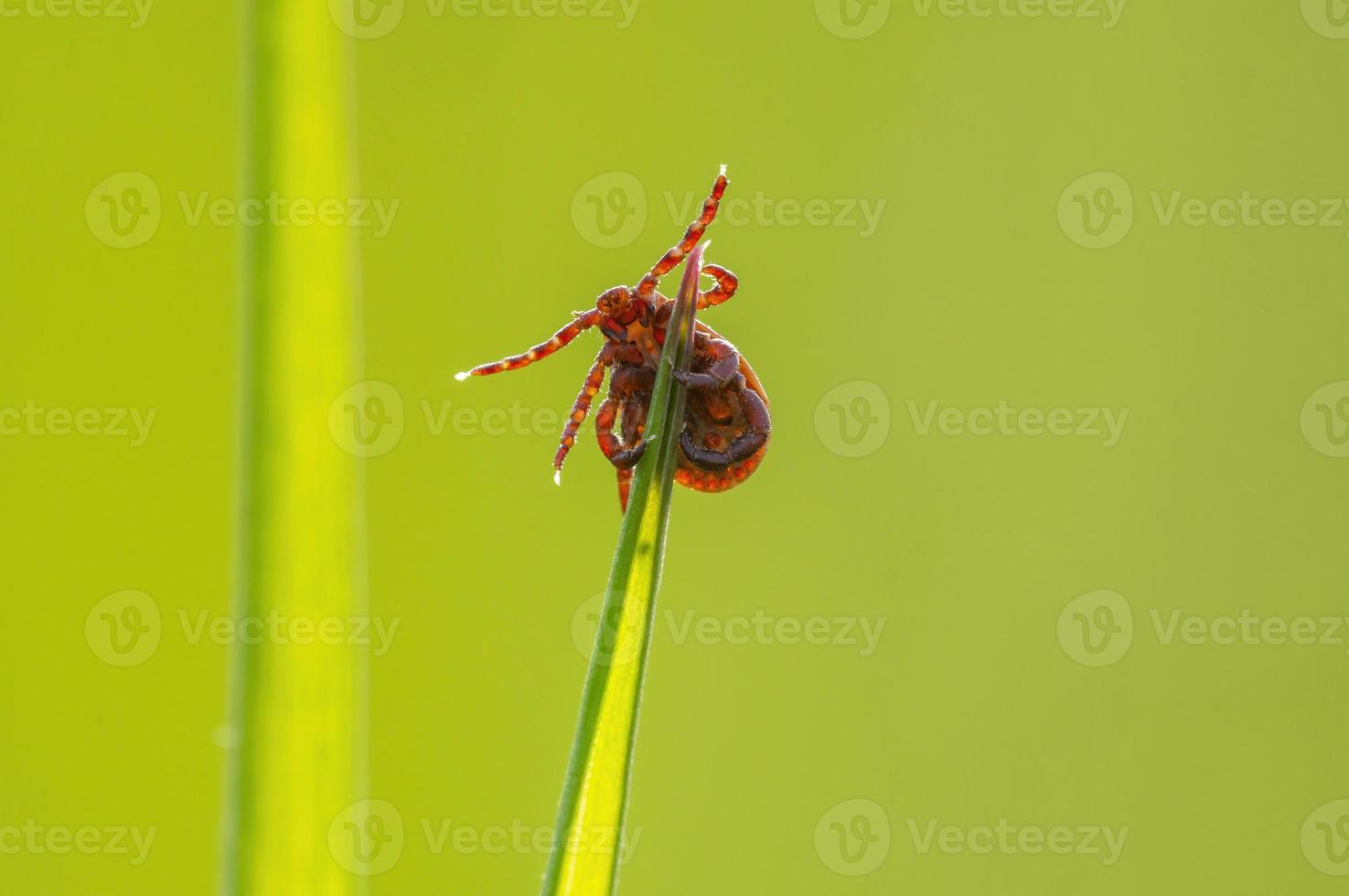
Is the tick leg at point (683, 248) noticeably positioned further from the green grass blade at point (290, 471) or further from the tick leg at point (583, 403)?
the green grass blade at point (290, 471)

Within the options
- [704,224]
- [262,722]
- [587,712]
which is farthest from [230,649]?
[704,224]

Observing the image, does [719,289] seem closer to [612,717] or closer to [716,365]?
[716,365]

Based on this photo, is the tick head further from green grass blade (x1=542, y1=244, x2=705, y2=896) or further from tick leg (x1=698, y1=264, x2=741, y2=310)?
green grass blade (x1=542, y1=244, x2=705, y2=896)

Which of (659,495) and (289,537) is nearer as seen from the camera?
(289,537)

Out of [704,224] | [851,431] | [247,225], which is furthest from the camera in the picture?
[851,431]

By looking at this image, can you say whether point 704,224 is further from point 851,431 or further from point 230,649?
point 851,431

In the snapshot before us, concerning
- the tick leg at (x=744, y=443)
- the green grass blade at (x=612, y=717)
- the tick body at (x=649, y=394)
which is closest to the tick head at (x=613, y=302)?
the tick body at (x=649, y=394)

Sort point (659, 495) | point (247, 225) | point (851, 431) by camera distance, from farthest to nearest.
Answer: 1. point (851, 431)
2. point (659, 495)
3. point (247, 225)
